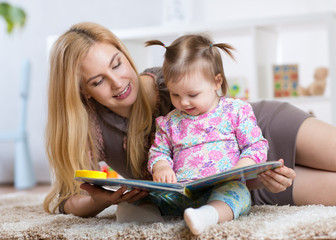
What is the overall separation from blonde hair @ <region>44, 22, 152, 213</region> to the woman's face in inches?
1.1

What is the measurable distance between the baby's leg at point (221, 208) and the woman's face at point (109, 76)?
1.55 ft

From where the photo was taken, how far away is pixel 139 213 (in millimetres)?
1271

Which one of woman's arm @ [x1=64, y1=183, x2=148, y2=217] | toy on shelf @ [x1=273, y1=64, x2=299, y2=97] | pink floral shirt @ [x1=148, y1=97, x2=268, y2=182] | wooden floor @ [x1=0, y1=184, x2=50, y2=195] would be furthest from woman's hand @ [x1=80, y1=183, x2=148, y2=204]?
wooden floor @ [x1=0, y1=184, x2=50, y2=195]

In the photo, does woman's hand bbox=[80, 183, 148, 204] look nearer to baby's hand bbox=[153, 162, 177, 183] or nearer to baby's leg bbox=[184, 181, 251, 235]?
baby's hand bbox=[153, 162, 177, 183]

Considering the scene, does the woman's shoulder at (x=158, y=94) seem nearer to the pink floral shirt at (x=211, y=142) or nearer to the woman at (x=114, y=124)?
the woman at (x=114, y=124)

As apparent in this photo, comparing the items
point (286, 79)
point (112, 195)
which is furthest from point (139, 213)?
point (286, 79)

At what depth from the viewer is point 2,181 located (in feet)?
12.5

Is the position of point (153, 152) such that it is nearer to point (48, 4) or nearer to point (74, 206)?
point (74, 206)

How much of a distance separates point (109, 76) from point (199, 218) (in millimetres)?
600

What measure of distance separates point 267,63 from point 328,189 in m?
1.70

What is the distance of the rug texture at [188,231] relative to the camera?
99 cm

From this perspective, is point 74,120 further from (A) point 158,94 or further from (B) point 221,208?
(B) point 221,208

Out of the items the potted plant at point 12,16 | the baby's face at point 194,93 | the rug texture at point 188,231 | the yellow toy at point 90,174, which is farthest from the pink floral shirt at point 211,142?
the potted plant at point 12,16

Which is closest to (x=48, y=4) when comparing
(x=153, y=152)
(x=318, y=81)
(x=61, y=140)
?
(x=318, y=81)
